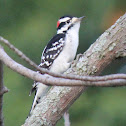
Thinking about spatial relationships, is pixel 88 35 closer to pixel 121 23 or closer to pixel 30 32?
pixel 30 32

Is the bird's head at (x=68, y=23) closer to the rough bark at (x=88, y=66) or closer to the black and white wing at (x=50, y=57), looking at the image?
the black and white wing at (x=50, y=57)

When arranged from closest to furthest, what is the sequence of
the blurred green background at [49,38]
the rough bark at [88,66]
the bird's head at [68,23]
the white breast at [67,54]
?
the rough bark at [88,66] < the white breast at [67,54] < the bird's head at [68,23] < the blurred green background at [49,38]

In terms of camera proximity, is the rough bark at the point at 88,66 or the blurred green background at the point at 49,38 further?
the blurred green background at the point at 49,38

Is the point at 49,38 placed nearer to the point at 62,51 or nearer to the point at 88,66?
the point at 62,51

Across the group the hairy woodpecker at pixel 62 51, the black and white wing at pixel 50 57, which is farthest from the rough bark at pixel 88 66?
the black and white wing at pixel 50 57

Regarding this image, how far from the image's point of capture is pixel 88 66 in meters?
3.61

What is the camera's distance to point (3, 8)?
972cm

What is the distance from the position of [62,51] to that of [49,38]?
12.0ft

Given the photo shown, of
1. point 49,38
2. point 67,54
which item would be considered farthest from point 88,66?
point 49,38

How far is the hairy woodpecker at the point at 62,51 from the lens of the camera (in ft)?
15.3

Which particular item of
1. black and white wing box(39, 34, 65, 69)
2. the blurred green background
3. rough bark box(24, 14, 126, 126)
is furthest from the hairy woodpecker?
the blurred green background

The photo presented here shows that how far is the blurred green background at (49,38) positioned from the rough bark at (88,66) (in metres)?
3.11

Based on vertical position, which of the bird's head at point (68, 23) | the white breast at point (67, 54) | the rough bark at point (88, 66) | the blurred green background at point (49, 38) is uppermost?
the blurred green background at point (49, 38)

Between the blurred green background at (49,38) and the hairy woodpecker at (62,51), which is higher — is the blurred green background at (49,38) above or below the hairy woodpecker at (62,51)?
above
